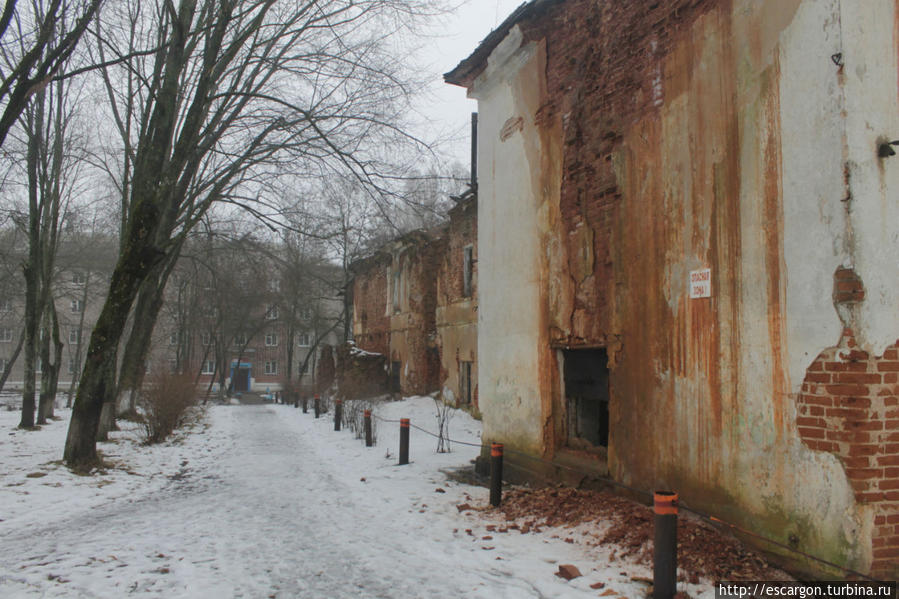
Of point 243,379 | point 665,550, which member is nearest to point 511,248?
point 665,550

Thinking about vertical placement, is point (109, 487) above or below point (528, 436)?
below

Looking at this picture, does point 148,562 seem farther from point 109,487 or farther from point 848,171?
point 848,171

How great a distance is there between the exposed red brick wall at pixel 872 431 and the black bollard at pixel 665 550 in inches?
48.9

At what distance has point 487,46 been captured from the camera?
377 inches

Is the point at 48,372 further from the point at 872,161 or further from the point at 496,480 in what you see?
the point at 872,161

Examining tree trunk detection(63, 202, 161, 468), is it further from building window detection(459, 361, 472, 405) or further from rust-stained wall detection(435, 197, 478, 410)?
building window detection(459, 361, 472, 405)

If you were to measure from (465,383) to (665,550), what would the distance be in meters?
14.7

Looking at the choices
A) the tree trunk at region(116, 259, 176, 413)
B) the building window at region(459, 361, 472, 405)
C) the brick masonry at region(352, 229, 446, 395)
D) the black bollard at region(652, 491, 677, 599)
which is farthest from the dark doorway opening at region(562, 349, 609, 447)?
the brick masonry at region(352, 229, 446, 395)

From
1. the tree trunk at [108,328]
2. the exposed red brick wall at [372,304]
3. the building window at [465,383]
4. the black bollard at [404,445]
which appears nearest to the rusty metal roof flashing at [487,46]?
the tree trunk at [108,328]

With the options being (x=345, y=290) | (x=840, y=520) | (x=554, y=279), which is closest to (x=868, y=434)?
(x=840, y=520)

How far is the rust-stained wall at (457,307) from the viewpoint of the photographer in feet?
59.6

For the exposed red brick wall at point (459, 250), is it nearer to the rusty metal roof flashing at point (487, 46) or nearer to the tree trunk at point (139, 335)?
the rusty metal roof flashing at point (487, 46)

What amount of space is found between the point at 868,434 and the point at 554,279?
426cm

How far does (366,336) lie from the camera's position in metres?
30.9
